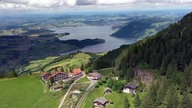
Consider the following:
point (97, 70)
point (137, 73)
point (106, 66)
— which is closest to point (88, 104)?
point (137, 73)

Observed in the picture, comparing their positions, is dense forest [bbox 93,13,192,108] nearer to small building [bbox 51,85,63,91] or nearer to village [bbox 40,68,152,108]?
village [bbox 40,68,152,108]

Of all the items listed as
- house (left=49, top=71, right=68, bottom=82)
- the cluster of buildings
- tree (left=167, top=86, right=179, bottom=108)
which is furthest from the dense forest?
house (left=49, top=71, right=68, bottom=82)

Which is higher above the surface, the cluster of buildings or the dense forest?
the dense forest

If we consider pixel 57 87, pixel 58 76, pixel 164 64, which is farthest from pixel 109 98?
pixel 58 76

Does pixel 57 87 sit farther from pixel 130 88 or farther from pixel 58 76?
pixel 130 88

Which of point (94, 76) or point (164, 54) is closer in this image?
point (94, 76)

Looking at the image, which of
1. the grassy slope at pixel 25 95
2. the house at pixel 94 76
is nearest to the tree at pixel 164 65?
the house at pixel 94 76

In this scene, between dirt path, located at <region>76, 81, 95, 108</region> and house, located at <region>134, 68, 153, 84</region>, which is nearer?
dirt path, located at <region>76, 81, 95, 108</region>
